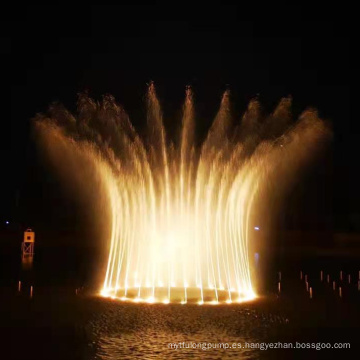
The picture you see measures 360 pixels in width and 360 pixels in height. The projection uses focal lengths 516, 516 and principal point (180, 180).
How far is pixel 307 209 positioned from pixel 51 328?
48039mm

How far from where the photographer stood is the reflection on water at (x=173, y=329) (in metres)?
9.96

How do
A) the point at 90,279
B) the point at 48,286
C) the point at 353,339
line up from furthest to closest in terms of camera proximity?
1. the point at 90,279
2. the point at 48,286
3. the point at 353,339

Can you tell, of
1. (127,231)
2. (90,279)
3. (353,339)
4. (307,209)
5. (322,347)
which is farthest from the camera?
(307,209)

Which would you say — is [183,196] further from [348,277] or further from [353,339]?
[353,339]

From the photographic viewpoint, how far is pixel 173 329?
1197 cm

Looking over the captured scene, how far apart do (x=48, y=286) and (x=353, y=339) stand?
37.1 ft

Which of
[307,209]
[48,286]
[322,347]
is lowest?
[322,347]

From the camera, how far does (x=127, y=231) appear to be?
22156 mm

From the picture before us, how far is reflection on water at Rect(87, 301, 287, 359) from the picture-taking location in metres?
9.96

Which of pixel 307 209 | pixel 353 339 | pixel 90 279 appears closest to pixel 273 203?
pixel 307 209

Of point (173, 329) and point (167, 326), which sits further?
point (167, 326)

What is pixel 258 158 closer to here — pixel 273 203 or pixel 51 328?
pixel 51 328

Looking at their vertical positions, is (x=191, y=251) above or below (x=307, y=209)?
below

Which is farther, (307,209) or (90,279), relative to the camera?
(307,209)
